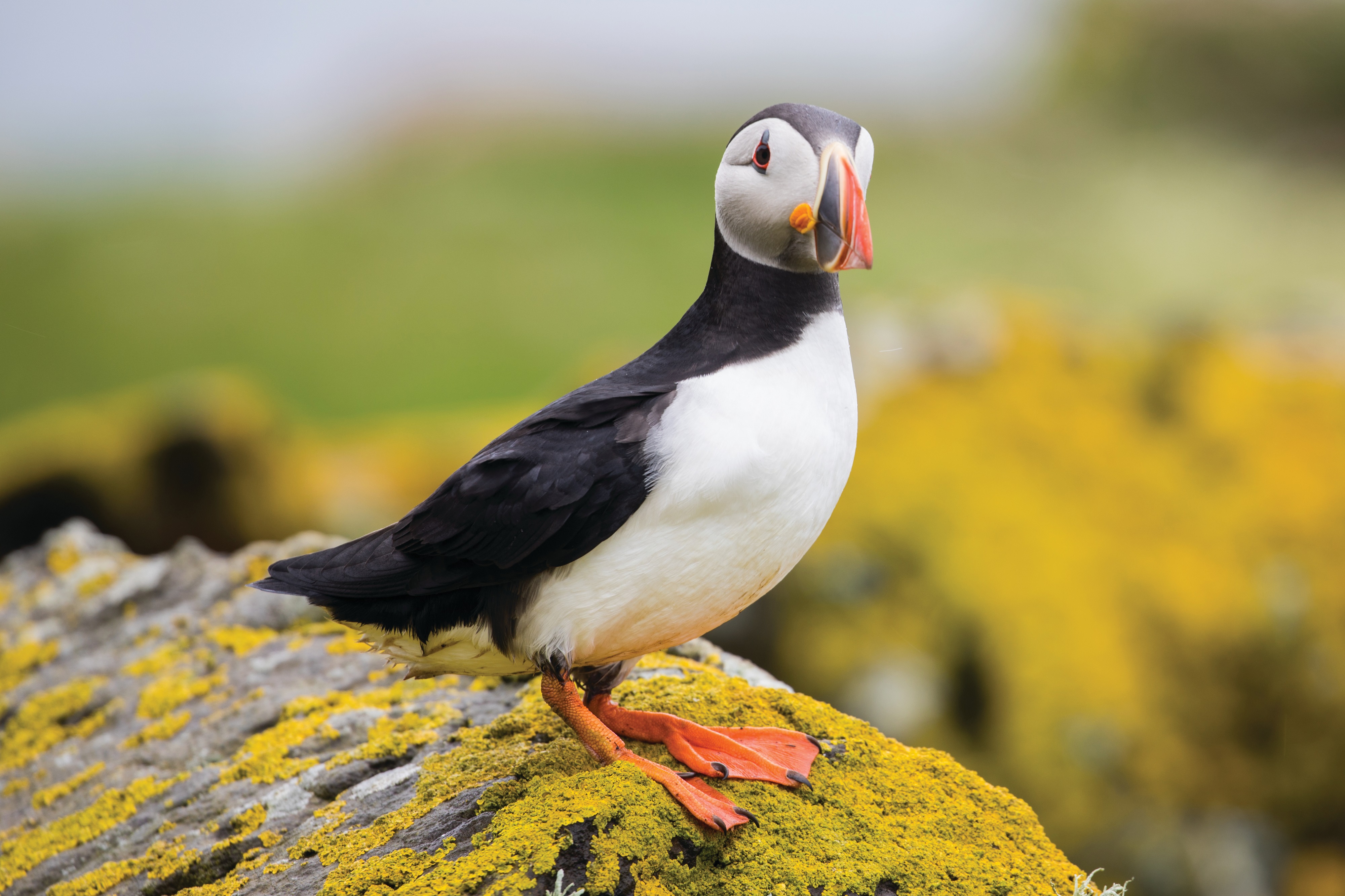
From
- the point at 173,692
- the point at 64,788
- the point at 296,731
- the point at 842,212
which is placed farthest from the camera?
the point at 173,692


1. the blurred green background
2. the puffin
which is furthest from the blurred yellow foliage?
the puffin

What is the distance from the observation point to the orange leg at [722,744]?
11.4 ft

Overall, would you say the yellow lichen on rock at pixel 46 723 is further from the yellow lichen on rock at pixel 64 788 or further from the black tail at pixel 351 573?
the black tail at pixel 351 573

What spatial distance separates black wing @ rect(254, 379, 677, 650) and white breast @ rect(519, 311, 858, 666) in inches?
2.9

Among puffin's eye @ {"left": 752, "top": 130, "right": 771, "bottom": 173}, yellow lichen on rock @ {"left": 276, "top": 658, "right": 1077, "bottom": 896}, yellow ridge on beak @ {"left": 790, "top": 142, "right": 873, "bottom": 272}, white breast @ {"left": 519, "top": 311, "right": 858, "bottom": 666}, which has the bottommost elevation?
yellow lichen on rock @ {"left": 276, "top": 658, "right": 1077, "bottom": 896}

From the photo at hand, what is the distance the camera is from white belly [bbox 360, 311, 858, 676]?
125 inches

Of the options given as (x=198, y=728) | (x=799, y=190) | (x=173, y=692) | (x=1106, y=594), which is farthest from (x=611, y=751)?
(x=1106, y=594)

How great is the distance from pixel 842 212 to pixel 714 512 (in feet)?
3.22

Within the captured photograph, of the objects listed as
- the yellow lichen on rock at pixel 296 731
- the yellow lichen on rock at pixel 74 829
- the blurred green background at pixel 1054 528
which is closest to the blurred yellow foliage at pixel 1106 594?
the blurred green background at pixel 1054 528

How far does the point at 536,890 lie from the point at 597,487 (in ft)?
3.86

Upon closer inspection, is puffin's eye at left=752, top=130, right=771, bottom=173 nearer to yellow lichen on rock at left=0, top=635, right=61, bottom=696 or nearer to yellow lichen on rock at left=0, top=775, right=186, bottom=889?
yellow lichen on rock at left=0, top=775, right=186, bottom=889

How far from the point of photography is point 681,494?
3160 mm

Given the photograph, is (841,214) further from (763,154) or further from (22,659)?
(22,659)

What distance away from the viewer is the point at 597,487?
3.20 meters
